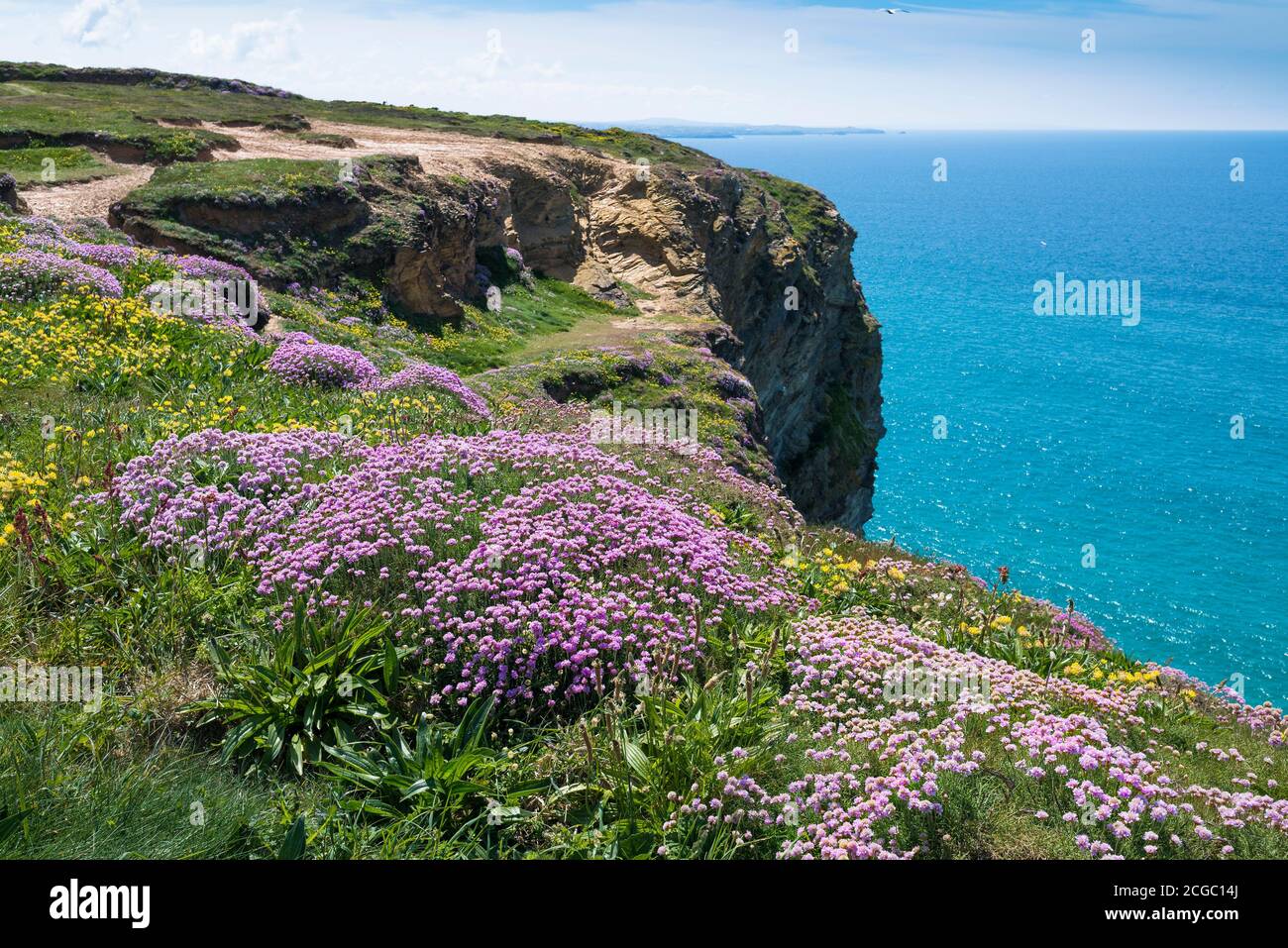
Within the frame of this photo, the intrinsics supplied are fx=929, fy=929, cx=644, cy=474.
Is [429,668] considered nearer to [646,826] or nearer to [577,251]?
[646,826]

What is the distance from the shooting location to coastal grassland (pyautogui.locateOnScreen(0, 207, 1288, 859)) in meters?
5.42

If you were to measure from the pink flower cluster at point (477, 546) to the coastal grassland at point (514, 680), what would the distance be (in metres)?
0.04

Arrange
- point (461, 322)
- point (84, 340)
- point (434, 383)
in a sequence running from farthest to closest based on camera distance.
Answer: point (461, 322)
point (434, 383)
point (84, 340)

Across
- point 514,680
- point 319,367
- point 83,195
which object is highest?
point 83,195

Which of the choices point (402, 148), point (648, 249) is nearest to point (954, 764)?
point (648, 249)

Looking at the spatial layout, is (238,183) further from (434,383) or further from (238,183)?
(434,383)

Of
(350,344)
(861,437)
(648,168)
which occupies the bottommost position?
(861,437)

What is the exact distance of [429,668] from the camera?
6.91 m

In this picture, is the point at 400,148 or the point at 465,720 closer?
the point at 465,720

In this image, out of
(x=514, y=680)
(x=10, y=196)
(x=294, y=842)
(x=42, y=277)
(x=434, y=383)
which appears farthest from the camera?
(x=10, y=196)

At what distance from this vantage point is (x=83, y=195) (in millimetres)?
26422

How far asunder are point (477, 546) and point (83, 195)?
990 inches

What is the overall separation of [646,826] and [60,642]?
186 inches

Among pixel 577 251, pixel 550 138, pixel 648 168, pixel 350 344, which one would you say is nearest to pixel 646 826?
pixel 350 344
